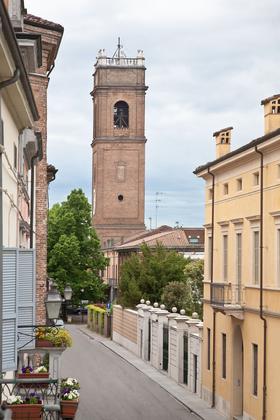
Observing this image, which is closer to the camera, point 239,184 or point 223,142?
point 239,184

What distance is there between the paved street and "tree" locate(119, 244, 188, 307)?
5.46 m

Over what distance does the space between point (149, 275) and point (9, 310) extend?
159ft

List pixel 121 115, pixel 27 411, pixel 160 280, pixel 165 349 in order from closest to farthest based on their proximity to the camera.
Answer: pixel 27 411, pixel 165 349, pixel 160 280, pixel 121 115

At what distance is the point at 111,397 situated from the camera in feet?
120

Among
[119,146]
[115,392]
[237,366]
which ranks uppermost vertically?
[119,146]

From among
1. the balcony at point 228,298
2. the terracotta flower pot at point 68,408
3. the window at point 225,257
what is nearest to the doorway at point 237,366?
the balcony at point 228,298

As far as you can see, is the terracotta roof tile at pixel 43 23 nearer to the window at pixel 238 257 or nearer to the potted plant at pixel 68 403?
the window at pixel 238 257

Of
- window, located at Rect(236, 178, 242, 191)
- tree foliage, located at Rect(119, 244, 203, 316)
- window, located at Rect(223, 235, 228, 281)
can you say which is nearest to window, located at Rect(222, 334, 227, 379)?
window, located at Rect(223, 235, 228, 281)

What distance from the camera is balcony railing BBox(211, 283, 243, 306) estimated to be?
30.6m

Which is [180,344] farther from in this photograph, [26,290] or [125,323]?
[26,290]

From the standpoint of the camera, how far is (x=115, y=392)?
38.1 m

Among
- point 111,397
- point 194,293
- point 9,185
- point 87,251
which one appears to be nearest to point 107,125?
point 87,251

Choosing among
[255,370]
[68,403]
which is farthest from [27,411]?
[255,370]

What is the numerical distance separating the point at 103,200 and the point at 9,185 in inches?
3718
